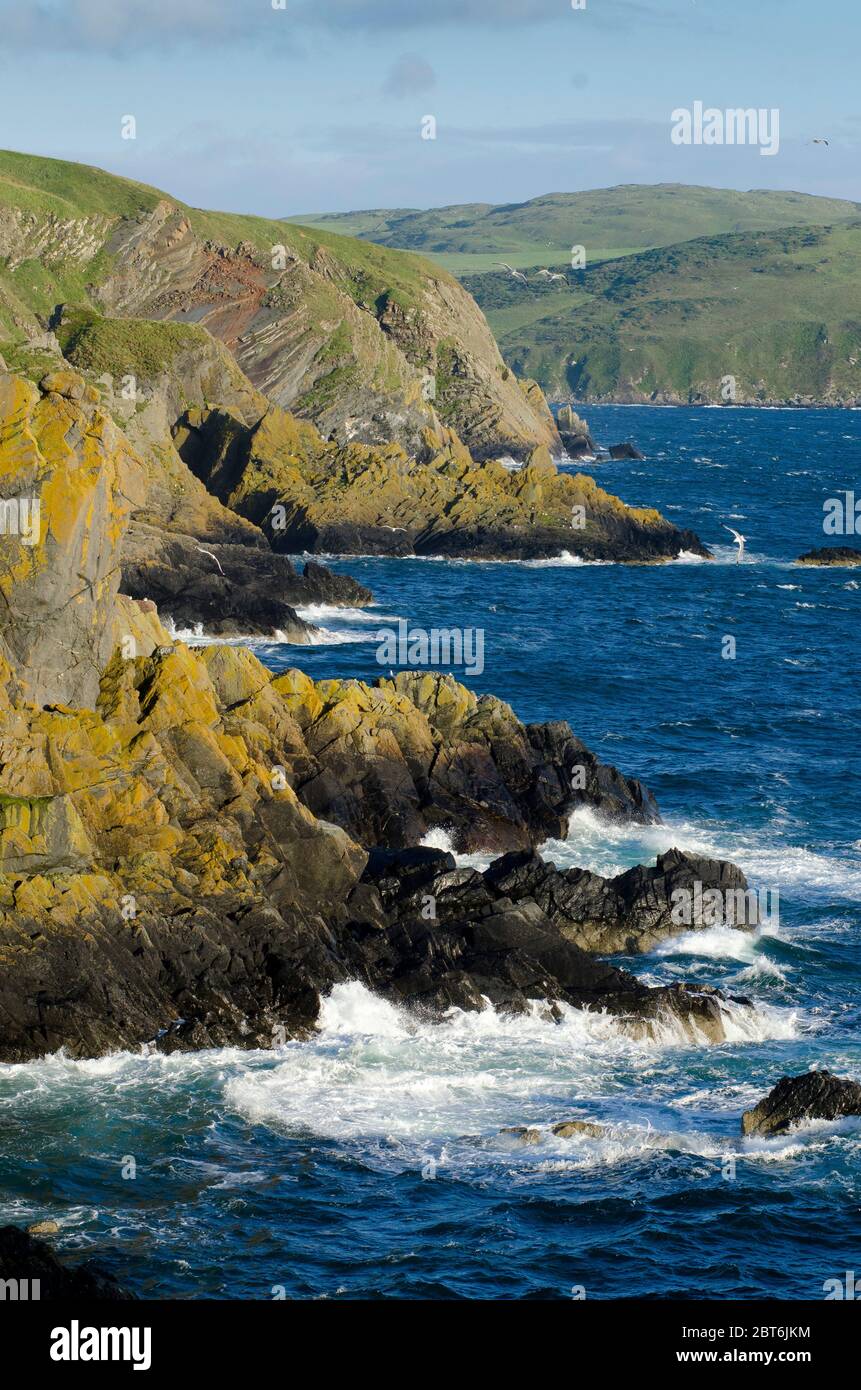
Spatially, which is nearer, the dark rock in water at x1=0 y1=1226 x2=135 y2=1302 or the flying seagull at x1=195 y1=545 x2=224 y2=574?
the dark rock in water at x1=0 y1=1226 x2=135 y2=1302

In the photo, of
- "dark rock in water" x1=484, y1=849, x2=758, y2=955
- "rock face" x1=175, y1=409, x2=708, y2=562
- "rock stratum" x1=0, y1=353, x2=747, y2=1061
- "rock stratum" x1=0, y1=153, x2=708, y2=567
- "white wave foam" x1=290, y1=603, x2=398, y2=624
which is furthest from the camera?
"rock face" x1=175, y1=409, x2=708, y2=562

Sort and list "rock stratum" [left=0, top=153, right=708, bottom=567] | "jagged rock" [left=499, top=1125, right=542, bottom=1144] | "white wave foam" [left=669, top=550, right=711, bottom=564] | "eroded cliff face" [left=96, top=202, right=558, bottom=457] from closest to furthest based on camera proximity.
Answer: "jagged rock" [left=499, top=1125, right=542, bottom=1144]
"rock stratum" [left=0, top=153, right=708, bottom=567]
"white wave foam" [left=669, top=550, right=711, bottom=564]
"eroded cliff face" [left=96, top=202, right=558, bottom=457]

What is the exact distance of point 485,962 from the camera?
5106cm

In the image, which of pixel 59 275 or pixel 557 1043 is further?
pixel 59 275

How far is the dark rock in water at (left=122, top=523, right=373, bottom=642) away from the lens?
99625 millimetres

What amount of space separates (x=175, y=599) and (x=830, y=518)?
92956 mm

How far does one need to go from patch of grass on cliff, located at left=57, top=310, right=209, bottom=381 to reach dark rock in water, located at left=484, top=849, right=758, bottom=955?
323ft

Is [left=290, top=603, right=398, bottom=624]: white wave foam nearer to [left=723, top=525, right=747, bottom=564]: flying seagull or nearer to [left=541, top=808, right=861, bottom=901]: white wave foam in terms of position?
[left=723, top=525, right=747, bottom=564]: flying seagull

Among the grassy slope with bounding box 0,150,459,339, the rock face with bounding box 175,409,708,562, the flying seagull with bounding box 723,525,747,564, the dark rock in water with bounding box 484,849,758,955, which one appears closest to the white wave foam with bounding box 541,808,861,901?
the dark rock in water with bounding box 484,849,758,955

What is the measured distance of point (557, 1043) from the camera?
1902 inches

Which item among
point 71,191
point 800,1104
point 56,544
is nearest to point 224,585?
point 56,544

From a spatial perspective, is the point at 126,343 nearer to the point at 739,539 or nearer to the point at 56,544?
the point at 739,539

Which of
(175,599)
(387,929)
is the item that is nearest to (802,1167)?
(387,929)

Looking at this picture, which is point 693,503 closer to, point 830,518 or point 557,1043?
point 830,518
